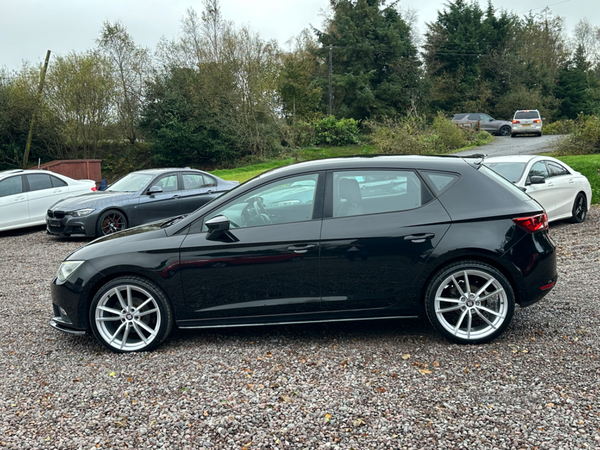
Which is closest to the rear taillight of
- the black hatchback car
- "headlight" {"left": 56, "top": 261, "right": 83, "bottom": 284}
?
the black hatchback car

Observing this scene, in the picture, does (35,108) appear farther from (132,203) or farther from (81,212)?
(132,203)

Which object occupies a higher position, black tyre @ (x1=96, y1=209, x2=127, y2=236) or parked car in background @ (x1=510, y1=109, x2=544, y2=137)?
parked car in background @ (x1=510, y1=109, x2=544, y2=137)

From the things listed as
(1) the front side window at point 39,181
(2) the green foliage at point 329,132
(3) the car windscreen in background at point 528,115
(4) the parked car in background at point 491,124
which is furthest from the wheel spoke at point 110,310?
(4) the parked car in background at point 491,124

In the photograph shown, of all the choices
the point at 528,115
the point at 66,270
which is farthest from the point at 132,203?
the point at 528,115

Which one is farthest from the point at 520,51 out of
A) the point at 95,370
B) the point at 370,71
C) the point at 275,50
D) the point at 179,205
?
the point at 95,370

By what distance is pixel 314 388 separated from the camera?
376cm

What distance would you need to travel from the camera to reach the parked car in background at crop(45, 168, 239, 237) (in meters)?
11.0

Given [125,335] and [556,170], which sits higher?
[556,170]

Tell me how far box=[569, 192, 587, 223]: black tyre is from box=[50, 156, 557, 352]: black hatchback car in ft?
23.9

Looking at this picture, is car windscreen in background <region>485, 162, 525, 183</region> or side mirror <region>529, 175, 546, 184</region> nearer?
side mirror <region>529, 175, 546, 184</region>

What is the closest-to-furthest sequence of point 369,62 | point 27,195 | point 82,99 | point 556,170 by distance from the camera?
point 556,170 → point 27,195 → point 82,99 → point 369,62

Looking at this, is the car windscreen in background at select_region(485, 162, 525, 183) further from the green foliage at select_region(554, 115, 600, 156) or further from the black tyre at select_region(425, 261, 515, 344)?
the green foliage at select_region(554, 115, 600, 156)

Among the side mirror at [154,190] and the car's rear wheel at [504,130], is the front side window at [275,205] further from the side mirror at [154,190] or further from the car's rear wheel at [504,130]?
the car's rear wheel at [504,130]

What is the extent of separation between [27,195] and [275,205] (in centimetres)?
1021
